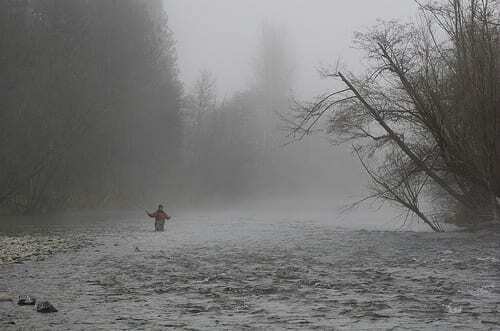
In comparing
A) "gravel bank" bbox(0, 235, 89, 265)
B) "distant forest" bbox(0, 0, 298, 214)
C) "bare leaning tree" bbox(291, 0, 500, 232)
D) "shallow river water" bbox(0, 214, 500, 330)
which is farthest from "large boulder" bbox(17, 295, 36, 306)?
"distant forest" bbox(0, 0, 298, 214)

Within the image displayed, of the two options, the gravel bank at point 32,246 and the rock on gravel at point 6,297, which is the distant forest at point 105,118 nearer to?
the gravel bank at point 32,246

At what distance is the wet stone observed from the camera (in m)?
7.79

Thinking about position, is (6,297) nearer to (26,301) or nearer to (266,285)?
(26,301)

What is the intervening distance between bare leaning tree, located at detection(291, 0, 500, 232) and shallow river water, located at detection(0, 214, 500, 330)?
224 centimetres

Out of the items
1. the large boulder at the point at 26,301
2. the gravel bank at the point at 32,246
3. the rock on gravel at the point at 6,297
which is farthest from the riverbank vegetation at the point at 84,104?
the large boulder at the point at 26,301

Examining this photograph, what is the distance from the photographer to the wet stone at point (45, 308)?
779 cm

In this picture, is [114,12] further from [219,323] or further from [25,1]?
[219,323]

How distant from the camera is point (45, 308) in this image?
25.6 ft

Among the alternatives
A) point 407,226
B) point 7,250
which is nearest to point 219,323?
point 7,250

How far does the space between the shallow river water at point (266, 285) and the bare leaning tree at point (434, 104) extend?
224cm

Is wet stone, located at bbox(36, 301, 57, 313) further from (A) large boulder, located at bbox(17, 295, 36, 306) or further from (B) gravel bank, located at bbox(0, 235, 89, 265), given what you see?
(B) gravel bank, located at bbox(0, 235, 89, 265)

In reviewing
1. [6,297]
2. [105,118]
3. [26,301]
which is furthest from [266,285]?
[105,118]

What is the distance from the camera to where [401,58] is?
1858 cm

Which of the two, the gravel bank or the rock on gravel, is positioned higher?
the gravel bank
